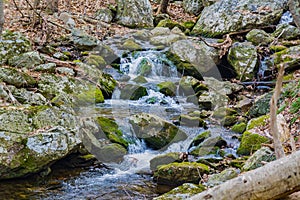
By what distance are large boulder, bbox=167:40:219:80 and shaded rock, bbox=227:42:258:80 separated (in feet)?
1.86

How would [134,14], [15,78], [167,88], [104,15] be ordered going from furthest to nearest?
[134,14] < [104,15] < [167,88] < [15,78]

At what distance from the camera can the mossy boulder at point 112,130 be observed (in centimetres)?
632

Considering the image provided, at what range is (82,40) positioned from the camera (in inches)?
436

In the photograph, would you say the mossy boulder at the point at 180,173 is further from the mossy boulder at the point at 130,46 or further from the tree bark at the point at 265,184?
the mossy boulder at the point at 130,46

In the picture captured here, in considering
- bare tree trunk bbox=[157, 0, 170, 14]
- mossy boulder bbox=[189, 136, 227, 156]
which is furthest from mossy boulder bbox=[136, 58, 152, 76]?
bare tree trunk bbox=[157, 0, 170, 14]

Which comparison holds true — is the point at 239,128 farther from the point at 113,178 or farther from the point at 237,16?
the point at 237,16

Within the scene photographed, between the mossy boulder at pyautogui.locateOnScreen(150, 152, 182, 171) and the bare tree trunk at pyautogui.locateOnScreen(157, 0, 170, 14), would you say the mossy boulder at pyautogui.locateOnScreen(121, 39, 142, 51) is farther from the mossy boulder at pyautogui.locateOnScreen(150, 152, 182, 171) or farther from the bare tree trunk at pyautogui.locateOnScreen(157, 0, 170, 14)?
the mossy boulder at pyautogui.locateOnScreen(150, 152, 182, 171)

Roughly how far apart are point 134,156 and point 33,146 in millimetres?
1896

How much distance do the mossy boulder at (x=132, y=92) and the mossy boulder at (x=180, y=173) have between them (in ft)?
13.7

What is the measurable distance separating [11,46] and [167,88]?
4308 millimetres

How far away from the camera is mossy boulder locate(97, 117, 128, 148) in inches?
249

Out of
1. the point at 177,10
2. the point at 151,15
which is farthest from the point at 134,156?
the point at 177,10

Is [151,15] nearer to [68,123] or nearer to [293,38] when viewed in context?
[293,38]

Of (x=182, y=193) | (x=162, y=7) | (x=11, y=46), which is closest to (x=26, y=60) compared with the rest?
(x=11, y=46)
